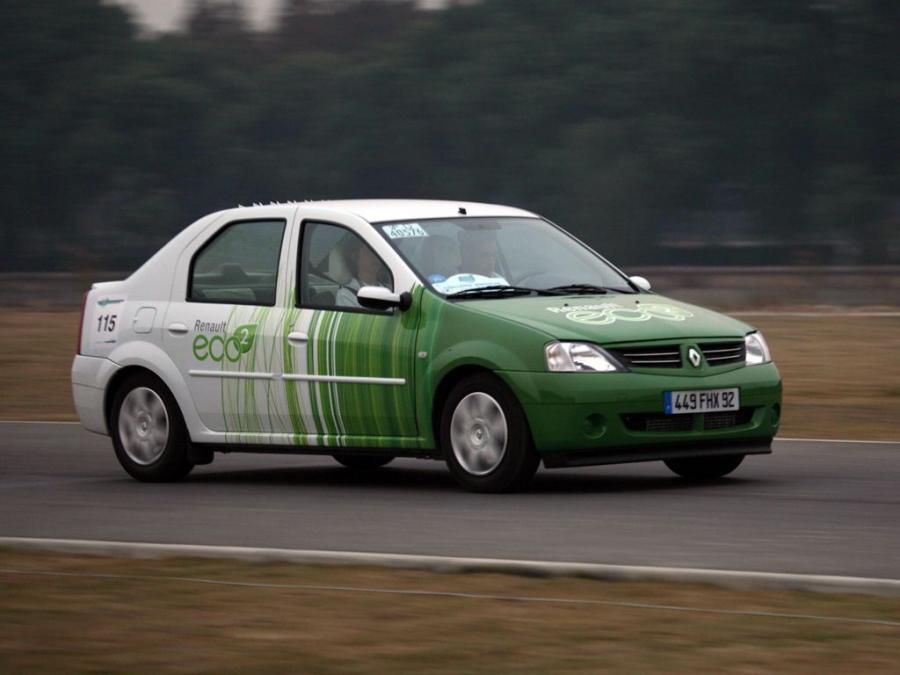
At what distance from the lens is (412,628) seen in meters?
6.38

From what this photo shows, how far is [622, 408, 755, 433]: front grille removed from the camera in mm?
10242

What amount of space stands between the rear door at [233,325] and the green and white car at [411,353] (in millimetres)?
12

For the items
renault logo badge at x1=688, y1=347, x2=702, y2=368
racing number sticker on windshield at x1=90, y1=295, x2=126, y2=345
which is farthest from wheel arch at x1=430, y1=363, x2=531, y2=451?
racing number sticker on windshield at x1=90, y1=295, x2=126, y2=345

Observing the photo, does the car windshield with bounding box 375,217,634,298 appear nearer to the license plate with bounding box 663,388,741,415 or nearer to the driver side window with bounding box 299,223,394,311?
the driver side window with bounding box 299,223,394,311

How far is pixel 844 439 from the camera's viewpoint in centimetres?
1397

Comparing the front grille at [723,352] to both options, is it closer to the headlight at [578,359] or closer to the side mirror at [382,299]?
the headlight at [578,359]

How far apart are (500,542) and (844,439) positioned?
19.7ft

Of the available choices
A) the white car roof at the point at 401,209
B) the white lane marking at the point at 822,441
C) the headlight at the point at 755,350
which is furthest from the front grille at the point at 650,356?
the white lane marking at the point at 822,441

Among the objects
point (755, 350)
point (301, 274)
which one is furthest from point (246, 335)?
point (755, 350)

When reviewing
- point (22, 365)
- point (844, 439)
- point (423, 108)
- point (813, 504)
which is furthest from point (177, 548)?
point (423, 108)

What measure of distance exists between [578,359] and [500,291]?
929 millimetres

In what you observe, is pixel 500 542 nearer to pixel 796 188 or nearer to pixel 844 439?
pixel 844 439

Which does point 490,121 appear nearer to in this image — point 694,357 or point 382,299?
point 382,299

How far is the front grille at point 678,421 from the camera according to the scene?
33.6ft
